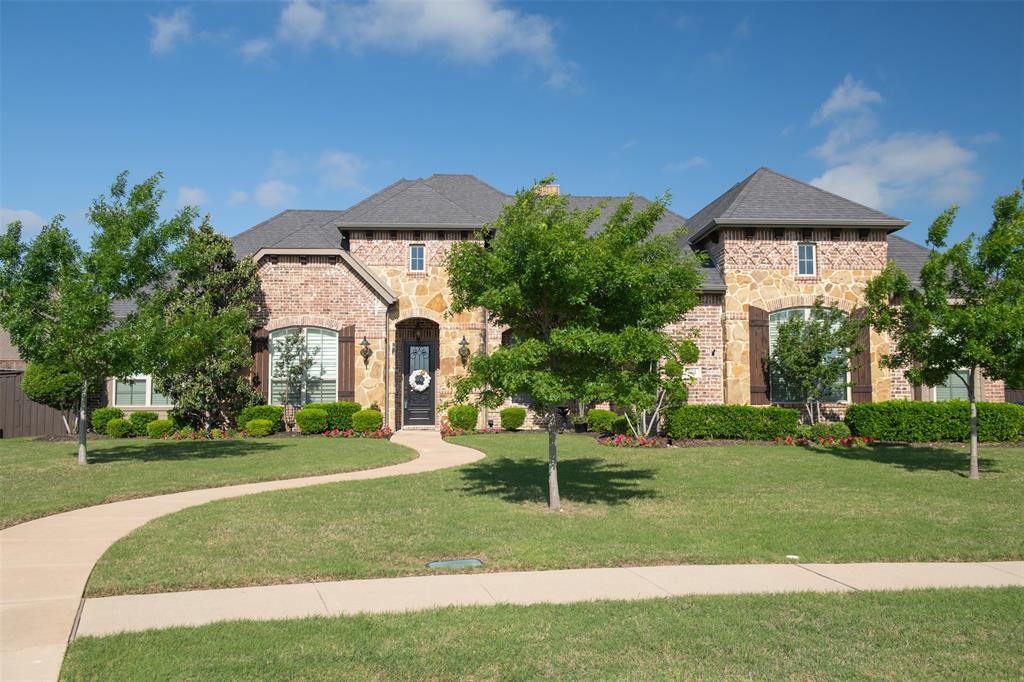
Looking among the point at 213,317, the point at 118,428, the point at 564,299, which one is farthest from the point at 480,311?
the point at 564,299

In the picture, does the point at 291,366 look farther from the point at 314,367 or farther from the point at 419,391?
the point at 419,391

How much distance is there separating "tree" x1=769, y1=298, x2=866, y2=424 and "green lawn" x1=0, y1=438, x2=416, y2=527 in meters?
10.7

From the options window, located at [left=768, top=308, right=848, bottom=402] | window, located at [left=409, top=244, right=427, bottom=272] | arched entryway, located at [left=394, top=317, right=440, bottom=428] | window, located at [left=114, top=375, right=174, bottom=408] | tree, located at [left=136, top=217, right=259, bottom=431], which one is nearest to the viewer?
tree, located at [left=136, top=217, right=259, bottom=431]

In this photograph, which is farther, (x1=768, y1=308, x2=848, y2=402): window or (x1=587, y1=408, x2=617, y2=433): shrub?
(x1=768, y1=308, x2=848, y2=402): window

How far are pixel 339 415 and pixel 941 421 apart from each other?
16013 millimetres

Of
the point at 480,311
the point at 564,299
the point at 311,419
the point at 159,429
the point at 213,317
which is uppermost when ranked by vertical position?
the point at 480,311

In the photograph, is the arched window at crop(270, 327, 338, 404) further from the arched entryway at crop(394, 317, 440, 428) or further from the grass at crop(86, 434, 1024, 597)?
the grass at crop(86, 434, 1024, 597)

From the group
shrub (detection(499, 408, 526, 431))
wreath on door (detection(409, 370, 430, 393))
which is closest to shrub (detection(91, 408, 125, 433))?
wreath on door (detection(409, 370, 430, 393))

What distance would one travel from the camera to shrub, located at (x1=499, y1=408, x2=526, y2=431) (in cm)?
2161

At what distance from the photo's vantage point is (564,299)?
10.1m

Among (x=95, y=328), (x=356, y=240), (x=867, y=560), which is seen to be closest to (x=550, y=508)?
(x=867, y=560)

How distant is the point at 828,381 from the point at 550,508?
1274 cm

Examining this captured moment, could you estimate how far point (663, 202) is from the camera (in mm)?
10719

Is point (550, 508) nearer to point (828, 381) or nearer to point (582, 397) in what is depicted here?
point (582, 397)
